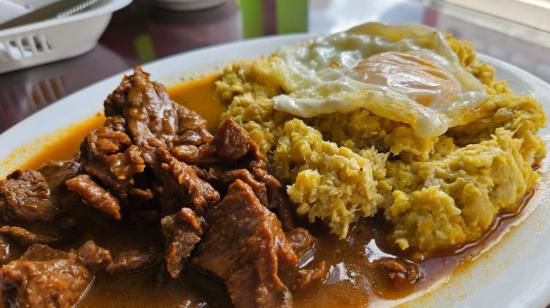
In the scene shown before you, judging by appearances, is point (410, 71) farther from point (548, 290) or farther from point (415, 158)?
point (548, 290)

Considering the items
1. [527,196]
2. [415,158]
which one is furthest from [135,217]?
[527,196]

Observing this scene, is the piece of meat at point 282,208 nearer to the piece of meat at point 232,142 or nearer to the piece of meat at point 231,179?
the piece of meat at point 231,179

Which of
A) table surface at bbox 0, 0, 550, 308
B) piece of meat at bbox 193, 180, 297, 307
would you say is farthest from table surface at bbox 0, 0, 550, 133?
piece of meat at bbox 193, 180, 297, 307

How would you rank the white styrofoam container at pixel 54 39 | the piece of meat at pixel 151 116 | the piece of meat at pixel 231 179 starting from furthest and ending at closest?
1. the white styrofoam container at pixel 54 39
2. the piece of meat at pixel 151 116
3. the piece of meat at pixel 231 179

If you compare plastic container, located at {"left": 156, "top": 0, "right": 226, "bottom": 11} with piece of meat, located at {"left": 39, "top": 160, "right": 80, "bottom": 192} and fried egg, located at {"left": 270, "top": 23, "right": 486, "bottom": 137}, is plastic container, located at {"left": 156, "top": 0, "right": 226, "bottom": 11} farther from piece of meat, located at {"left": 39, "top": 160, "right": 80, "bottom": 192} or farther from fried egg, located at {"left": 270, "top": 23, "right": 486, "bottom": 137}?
piece of meat, located at {"left": 39, "top": 160, "right": 80, "bottom": 192}

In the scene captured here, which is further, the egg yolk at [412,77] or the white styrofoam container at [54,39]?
the white styrofoam container at [54,39]

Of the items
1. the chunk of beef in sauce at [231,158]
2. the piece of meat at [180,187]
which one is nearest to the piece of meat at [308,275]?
the chunk of beef in sauce at [231,158]

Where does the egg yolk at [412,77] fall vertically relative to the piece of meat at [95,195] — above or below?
above
